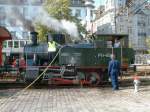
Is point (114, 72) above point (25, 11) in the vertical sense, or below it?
below

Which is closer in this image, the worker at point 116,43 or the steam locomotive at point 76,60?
the steam locomotive at point 76,60

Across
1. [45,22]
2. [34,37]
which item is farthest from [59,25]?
[34,37]

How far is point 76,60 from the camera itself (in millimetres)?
23578

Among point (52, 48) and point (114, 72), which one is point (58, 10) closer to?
point (52, 48)

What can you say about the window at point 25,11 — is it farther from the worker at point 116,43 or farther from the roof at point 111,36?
the worker at point 116,43

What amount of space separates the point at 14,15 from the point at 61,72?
11.1m

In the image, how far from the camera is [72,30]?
27.1m

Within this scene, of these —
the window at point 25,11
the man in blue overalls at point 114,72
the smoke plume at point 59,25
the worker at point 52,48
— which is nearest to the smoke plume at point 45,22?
the smoke plume at point 59,25

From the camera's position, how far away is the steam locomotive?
75.7 ft

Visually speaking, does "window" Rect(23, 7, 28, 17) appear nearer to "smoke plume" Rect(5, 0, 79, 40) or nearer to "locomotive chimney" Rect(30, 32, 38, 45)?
"smoke plume" Rect(5, 0, 79, 40)

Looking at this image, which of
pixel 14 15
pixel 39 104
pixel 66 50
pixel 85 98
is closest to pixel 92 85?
pixel 66 50

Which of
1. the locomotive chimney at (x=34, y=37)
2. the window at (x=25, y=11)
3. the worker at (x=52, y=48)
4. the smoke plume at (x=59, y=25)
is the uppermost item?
the window at (x=25, y=11)

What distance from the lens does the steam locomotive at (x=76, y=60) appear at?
23078 mm

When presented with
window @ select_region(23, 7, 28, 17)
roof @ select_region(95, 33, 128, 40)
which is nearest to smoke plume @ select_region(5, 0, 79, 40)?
window @ select_region(23, 7, 28, 17)
